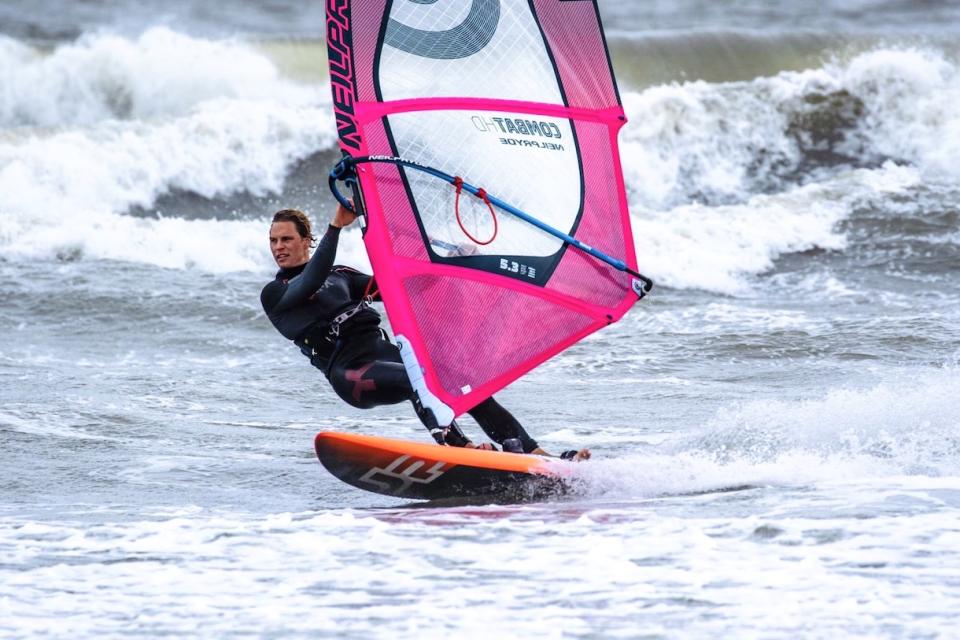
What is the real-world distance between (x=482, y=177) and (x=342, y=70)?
679 millimetres

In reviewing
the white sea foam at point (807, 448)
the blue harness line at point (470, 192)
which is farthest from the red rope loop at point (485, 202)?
the white sea foam at point (807, 448)

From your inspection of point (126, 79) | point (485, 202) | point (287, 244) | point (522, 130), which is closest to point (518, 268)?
point (485, 202)

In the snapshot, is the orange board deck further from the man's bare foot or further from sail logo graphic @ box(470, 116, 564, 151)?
sail logo graphic @ box(470, 116, 564, 151)

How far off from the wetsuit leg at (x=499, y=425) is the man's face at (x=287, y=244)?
3.07 feet

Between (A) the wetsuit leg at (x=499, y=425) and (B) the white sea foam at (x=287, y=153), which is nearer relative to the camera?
(A) the wetsuit leg at (x=499, y=425)

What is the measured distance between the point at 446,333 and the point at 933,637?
2.25m

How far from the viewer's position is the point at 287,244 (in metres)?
5.22

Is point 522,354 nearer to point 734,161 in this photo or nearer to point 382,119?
point 382,119

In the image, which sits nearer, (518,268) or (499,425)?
(518,268)

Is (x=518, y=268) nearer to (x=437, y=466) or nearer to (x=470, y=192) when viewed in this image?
(x=470, y=192)

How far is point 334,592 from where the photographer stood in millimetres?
3828

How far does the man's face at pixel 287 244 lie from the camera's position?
5.20 m

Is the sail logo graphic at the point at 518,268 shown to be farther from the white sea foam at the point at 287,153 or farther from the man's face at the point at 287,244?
the white sea foam at the point at 287,153

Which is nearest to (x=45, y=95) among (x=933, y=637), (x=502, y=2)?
(x=502, y=2)
